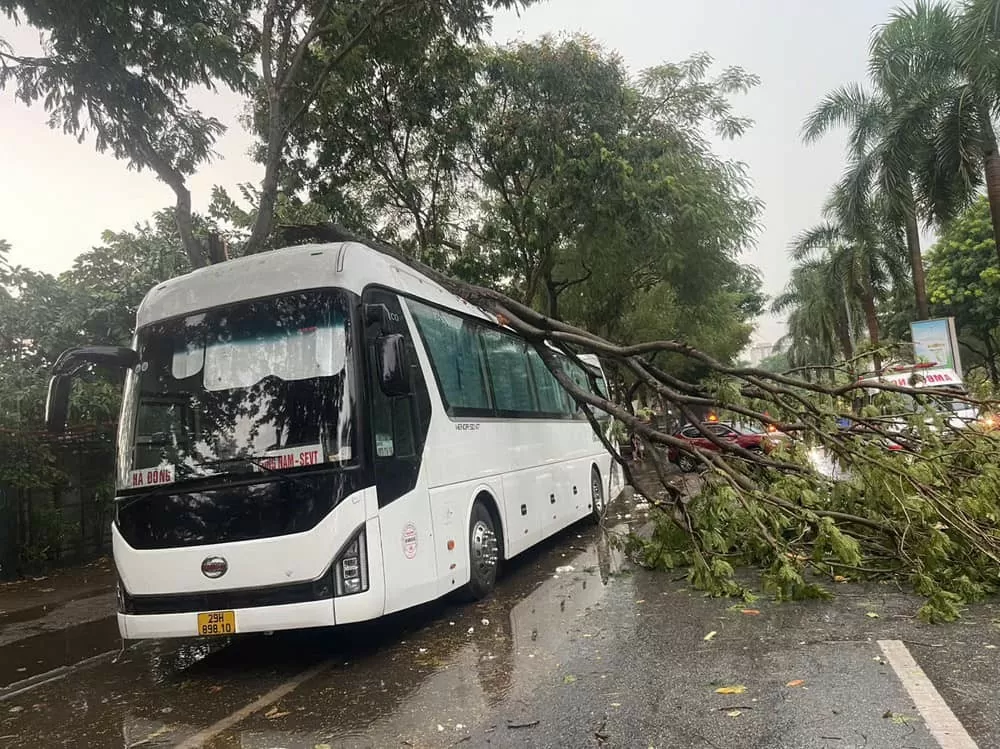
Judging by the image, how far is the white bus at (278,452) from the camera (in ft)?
17.5

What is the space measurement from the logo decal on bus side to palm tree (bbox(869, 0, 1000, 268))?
18230 mm

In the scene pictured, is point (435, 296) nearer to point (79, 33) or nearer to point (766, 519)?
point (766, 519)

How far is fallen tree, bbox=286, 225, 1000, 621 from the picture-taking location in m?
6.48

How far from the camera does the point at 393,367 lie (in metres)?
Result: 5.50

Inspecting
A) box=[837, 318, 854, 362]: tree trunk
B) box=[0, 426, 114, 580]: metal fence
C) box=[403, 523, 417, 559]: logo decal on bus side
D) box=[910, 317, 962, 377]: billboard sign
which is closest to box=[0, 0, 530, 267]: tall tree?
box=[0, 426, 114, 580]: metal fence

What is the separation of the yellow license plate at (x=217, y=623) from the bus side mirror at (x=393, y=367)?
1.91m

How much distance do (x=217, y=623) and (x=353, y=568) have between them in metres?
1.02

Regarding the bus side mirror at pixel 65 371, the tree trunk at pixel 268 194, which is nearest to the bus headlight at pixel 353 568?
the bus side mirror at pixel 65 371

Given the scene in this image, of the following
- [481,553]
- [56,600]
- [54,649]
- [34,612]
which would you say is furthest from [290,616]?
[56,600]

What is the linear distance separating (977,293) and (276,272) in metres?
36.5

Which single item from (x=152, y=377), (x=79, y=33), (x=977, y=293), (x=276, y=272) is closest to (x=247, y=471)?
(x=152, y=377)

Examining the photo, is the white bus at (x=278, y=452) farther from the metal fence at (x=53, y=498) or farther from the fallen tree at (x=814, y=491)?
the metal fence at (x=53, y=498)

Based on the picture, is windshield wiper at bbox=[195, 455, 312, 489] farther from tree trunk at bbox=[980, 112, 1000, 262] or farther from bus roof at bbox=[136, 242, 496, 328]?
tree trunk at bbox=[980, 112, 1000, 262]

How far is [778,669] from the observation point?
15.8 ft
